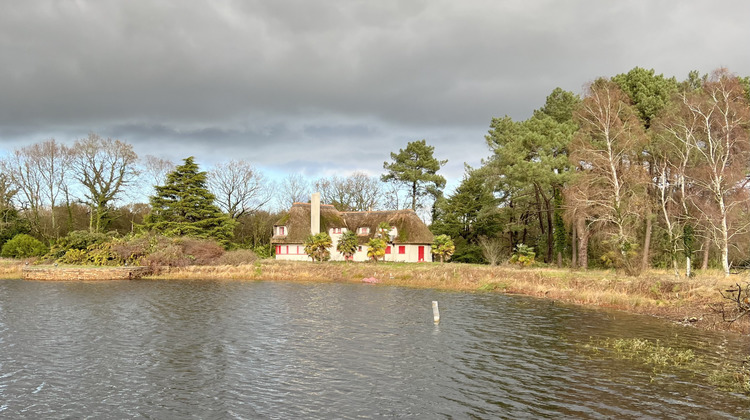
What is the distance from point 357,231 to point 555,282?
2738 centimetres

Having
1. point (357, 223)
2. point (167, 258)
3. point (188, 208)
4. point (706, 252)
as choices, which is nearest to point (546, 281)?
point (706, 252)

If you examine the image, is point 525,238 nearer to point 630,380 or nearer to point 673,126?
point 673,126

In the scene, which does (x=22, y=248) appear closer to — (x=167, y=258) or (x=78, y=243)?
(x=78, y=243)

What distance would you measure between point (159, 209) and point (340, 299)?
3298 cm

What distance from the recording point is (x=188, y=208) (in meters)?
53.2

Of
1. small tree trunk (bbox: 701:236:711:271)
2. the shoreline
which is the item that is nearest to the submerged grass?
the shoreline

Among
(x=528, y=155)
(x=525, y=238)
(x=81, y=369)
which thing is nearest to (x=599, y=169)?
(x=528, y=155)

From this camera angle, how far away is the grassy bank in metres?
24.6

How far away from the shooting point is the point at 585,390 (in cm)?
1301

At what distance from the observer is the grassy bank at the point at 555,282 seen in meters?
24.6

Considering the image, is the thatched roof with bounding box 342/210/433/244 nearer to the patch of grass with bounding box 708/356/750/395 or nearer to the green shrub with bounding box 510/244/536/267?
the green shrub with bounding box 510/244/536/267

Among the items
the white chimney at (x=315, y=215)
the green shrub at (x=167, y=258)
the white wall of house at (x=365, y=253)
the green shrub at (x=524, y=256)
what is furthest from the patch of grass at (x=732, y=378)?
the white chimney at (x=315, y=215)

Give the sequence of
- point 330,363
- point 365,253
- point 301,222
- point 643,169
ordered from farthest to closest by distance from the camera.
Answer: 1. point 301,222
2. point 365,253
3. point 643,169
4. point 330,363

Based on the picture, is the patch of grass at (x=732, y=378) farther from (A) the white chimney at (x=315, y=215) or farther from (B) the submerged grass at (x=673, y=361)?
(A) the white chimney at (x=315, y=215)
